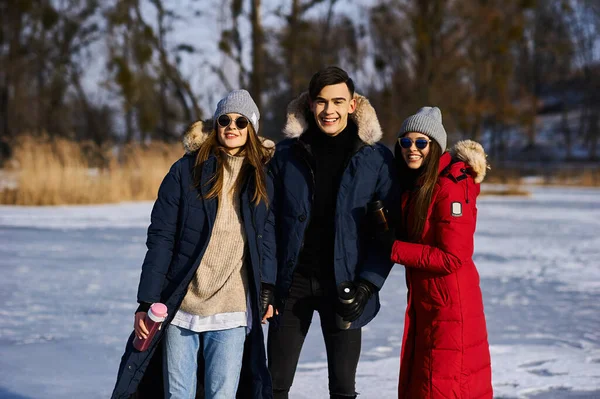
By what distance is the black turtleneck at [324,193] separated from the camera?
2.37m

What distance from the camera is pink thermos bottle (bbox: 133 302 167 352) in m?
2.14

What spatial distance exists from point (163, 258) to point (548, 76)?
44311mm

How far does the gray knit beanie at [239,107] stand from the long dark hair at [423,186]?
0.57 meters

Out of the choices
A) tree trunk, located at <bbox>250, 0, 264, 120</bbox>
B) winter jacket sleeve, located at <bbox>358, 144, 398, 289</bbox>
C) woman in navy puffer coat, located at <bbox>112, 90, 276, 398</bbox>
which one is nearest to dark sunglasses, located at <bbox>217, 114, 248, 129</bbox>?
woman in navy puffer coat, located at <bbox>112, 90, 276, 398</bbox>

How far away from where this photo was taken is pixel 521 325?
457 centimetres

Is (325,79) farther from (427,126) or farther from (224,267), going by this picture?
(224,267)

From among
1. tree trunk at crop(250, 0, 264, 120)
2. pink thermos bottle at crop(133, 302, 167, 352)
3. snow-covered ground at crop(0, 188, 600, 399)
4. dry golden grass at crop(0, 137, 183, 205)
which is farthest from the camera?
tree trunk at crop(250, 0, 264, 120)

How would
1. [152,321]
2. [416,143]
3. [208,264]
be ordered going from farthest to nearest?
[416,143], [208,264], [152,321]

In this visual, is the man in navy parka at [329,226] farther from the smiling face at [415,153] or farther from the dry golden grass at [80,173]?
the dry golden grass at [80,173]

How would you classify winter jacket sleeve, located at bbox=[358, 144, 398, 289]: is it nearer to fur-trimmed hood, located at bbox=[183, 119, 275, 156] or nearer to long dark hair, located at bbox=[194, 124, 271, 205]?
long dark hair, located at bbox=[194, 124, 271, 205]

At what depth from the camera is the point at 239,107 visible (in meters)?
2.33

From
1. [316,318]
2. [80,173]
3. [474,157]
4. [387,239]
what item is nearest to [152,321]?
[387,239]

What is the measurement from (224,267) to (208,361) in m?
0.30

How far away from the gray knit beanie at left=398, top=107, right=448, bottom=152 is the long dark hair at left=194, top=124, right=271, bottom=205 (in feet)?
1.64
